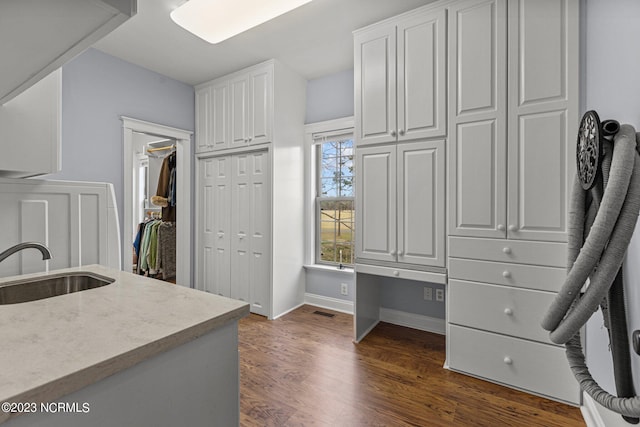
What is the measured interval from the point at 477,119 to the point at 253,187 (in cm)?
215

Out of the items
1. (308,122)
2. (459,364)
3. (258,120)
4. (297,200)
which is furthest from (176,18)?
(459,364)

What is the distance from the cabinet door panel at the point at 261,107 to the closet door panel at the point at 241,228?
0.30 metres

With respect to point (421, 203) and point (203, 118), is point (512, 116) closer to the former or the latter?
point (421, 203)

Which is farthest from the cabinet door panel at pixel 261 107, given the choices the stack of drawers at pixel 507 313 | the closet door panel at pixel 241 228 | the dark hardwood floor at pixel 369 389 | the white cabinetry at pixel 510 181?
the stack of drawers at pixel 507 313

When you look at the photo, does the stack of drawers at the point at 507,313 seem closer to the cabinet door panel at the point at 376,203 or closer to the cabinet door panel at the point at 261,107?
the cabinet door panel at the point at 376,203

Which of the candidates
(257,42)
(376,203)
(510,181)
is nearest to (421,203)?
(376,203)

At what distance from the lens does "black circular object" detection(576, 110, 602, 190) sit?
3.33 feet

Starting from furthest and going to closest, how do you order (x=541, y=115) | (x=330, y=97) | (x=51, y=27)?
(x=330, y=97) < (x=541, y=115) < (x=51, y=27)

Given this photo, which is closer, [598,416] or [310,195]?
[598,416]

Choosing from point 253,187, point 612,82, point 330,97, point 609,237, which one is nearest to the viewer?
point 609,237

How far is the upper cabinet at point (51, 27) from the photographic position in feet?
1.59

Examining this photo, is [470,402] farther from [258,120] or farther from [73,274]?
[258,120]

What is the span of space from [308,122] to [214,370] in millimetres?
3020

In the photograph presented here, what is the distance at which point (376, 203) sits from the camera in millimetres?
2445
